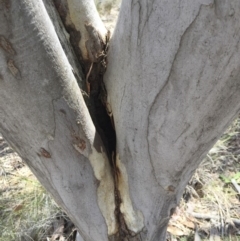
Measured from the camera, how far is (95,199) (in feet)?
2.73

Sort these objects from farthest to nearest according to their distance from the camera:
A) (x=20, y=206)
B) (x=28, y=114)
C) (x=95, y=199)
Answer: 1. (x=20, y=206)
2. (x=95, y=199)
3. (x=28, y=114)

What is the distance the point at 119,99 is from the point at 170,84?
0.52 ft

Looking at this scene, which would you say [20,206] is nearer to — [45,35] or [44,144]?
[44,144]

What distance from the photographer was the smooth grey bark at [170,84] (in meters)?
0.51

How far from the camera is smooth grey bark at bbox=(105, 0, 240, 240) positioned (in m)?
0.51

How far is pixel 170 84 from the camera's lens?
1.95 feet

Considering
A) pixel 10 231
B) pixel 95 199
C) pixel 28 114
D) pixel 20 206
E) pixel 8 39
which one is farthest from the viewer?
pixel 20 206

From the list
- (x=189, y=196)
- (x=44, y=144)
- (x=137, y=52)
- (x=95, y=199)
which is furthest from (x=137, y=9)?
(x=189, y=196)

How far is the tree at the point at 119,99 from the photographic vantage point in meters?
0.53

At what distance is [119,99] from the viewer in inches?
28.5

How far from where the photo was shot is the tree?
0.53m

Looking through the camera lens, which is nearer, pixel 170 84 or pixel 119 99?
pixel 170 84

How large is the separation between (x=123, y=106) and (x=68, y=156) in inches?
6.2

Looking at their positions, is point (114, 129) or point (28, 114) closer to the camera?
point (28, 114)
